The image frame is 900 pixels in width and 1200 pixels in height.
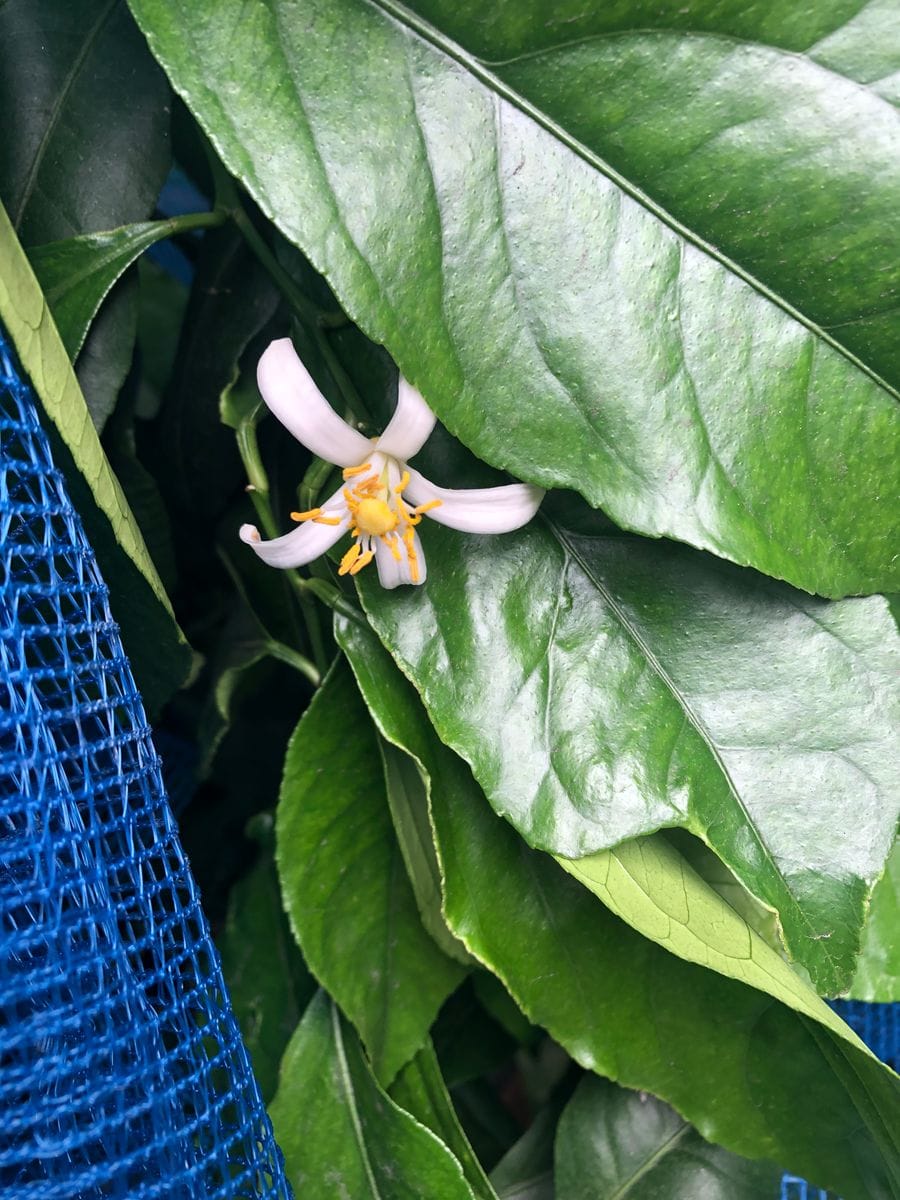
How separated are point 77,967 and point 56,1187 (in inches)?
2.8

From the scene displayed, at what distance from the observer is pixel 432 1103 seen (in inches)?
21.7

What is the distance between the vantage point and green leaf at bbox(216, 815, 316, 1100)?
62cm

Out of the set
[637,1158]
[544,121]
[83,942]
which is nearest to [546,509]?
[544,121]

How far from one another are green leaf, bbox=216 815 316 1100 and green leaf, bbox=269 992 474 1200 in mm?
47

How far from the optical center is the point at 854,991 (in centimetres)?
50

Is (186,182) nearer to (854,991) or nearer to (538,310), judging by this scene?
(538,310)

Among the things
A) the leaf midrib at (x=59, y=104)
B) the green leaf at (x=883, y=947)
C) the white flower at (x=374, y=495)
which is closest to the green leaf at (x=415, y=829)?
the white flower at (x=374, y=495)

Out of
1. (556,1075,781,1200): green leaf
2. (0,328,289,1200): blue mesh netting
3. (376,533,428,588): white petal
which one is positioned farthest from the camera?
(556,1075,781,1200): green leaf

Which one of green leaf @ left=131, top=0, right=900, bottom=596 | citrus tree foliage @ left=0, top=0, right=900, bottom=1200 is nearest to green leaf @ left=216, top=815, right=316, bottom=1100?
citrus tree foliage @ left=0, top=0, right=900, bottom=1200

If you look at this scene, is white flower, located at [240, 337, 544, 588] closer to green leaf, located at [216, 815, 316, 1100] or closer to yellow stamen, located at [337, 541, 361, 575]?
yellow stamen, located at [337, 541, 361, 575]

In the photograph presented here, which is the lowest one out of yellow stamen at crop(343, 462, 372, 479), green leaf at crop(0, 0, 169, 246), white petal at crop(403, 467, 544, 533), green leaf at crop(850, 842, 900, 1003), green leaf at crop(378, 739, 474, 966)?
green leaf at crop(850, 842, 900, 1003)

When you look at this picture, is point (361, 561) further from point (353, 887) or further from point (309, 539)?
point (353, 887)

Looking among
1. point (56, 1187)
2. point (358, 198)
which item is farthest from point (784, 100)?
point (56, 1187)

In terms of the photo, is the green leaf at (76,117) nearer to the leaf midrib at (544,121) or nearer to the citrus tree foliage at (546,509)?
the citrus tree foliage at (546,509)
